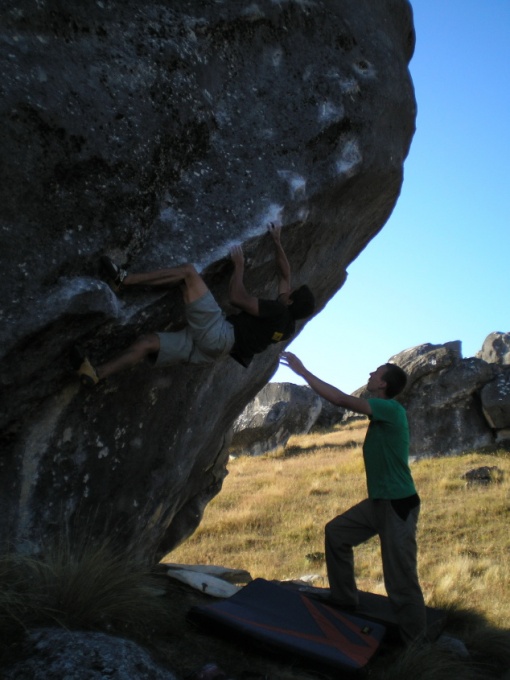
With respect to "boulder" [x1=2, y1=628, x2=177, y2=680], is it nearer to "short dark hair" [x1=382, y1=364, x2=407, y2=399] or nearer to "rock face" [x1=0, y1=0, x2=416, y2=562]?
"rock face" [x1=0, y1=0, x2=416, y2=562]

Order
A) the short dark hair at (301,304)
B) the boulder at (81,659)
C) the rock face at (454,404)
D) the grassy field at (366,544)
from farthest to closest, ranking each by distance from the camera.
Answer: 1. the rock face at (454,404)
2. the grassy field at (366,544)
3. the short dark hair at (301,304)
4. the boulder at (81,659)

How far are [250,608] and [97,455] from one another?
1.51 meters

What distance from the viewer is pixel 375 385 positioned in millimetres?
6449

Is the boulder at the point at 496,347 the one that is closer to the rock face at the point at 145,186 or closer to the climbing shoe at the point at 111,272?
the rock face at the point at 145,186

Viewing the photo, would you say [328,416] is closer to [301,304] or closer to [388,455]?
[301,304]

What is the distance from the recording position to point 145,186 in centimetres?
566

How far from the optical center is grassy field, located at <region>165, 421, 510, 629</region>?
29.8ft

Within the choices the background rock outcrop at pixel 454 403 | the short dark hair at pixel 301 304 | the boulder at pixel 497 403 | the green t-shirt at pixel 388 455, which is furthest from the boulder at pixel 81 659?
the boulder at pixel 497 403

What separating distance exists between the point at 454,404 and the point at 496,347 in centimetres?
2429

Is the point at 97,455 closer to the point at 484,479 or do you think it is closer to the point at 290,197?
the point at 290,197

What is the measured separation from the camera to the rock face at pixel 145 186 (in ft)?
16.9

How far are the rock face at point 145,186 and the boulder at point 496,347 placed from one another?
36.0 metres

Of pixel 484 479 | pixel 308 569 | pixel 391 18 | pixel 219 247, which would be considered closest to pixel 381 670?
pixel 219 247

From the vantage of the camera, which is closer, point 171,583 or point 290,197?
point 290,197
